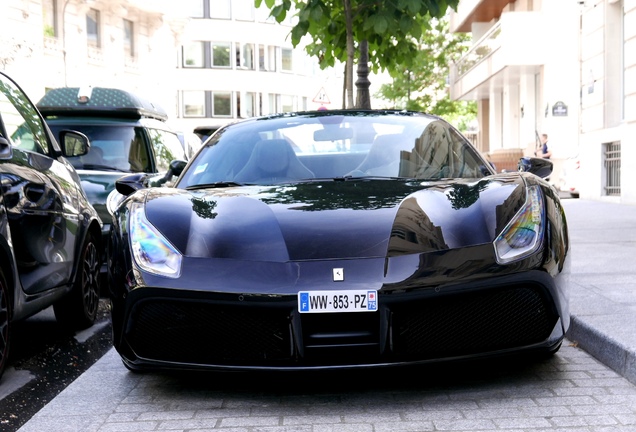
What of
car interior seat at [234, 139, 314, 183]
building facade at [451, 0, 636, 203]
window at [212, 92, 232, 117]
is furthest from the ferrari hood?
window at [212, 92, 232, 117]

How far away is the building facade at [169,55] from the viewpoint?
29297 mm

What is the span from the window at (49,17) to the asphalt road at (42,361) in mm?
25786

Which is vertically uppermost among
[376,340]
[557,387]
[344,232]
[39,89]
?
[39,89]

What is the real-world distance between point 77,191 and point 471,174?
2.68 meters

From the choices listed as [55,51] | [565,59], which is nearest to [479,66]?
[565,59]

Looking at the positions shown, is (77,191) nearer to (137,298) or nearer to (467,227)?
(137,298)

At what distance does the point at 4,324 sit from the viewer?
4.62m

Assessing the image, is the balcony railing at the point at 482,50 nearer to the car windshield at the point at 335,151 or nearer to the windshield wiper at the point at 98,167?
the windshield wiper at the point at 98,167

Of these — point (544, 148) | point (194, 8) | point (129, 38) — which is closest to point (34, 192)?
point (544, 148)

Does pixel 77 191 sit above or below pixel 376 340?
above

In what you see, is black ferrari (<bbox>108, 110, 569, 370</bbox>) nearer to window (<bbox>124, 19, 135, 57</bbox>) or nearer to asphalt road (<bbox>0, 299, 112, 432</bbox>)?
asphalt road (<bbox>0, 299, 112, 432</bbox>)

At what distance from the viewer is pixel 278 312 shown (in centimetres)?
388

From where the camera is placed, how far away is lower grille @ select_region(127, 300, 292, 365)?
3.93 m

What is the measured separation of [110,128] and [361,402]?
241 inches
